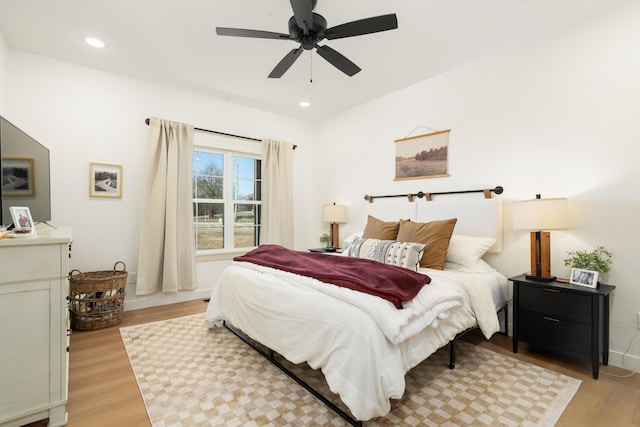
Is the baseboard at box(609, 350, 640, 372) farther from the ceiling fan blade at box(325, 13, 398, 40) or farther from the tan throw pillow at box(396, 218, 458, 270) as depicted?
the ceiling fan blade at box(325, 13, 398, 40)

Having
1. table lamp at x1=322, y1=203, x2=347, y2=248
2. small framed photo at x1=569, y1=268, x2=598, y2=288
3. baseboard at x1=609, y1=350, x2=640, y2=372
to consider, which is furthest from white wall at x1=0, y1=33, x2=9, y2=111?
baseboard at x1=609, y1=350, x2=640, y2=372

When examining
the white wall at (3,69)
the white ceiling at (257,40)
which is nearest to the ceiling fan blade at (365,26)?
the white ceiling at (257,40)

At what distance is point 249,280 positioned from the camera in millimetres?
2355

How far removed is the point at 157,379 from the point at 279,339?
943mm

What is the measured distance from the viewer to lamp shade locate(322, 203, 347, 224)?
4.48 meters

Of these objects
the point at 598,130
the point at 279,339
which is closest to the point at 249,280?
the point at 279,339

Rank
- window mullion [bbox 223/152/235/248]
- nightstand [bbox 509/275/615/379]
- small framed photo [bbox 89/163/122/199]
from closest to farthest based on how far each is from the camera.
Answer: nightstand [bbox 509/275/615/379] < small framed photo [bbox 89/163/122/199] < window mullion [bbox 223/152/235/248]

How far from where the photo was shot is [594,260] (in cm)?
230

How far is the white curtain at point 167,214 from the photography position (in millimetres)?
3545

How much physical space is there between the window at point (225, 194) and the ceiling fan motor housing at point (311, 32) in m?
2.40

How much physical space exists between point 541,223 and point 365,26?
6.67 feet

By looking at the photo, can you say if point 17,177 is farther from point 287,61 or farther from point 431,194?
point 431,194

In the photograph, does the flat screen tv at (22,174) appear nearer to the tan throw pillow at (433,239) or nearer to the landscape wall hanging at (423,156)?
the tan throw pillow at (433,239)

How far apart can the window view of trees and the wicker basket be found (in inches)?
49.6
